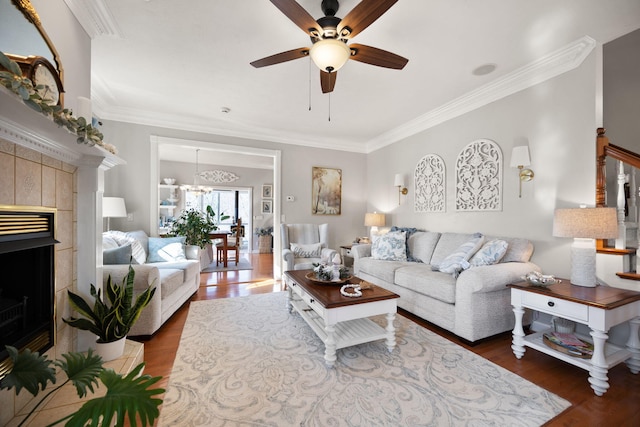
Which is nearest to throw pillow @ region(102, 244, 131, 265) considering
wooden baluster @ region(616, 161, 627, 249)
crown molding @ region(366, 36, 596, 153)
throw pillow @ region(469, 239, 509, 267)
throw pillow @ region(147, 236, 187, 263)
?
throw pillow @ region(147, 236, 187, 263)

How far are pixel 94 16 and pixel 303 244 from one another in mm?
3515

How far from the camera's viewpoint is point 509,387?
1.73m

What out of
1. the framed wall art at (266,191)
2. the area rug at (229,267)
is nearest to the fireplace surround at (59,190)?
the area rug at (229,267)

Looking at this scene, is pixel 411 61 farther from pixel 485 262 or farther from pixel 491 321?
pixel 491 321

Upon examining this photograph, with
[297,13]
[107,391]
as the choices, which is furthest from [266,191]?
[107,391]

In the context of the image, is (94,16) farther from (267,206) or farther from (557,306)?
(267,206)

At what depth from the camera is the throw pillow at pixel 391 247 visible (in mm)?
3646

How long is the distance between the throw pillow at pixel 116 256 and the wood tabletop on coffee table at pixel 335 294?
1.65 meters

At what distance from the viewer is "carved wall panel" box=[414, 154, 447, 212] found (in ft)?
12.3

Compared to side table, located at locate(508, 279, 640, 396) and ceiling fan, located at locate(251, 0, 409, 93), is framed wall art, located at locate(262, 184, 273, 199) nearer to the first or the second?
ceiling fan, located at locate(251, 0, 409, 93)

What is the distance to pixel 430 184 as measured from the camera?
3.94 meters

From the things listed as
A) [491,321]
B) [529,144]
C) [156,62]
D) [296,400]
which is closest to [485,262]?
[491,321]

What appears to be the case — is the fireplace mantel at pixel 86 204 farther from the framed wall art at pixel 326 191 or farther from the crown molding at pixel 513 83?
the crown molding at pixel 513 83

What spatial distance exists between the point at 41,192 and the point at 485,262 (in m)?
3.37
